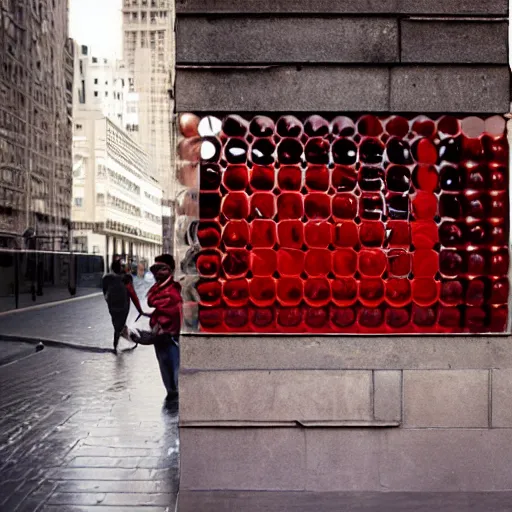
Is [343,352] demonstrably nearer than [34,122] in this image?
Yes

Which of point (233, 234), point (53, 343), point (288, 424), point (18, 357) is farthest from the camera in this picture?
point (53, 343)

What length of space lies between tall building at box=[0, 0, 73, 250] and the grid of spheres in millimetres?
42665

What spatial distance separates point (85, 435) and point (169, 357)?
2257mm

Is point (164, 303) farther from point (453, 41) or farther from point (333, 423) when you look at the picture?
point (453, 41)

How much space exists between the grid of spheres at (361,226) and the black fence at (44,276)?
74.1ft

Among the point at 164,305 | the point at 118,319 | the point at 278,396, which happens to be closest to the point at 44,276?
the point at 118,319

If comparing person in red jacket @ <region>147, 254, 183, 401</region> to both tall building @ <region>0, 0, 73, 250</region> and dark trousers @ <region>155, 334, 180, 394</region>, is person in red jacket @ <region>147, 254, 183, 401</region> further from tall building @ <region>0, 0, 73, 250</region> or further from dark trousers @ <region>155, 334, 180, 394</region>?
tall building @ <region>0, 0, 73, 250</region>

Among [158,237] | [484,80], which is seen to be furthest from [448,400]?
[158,237]

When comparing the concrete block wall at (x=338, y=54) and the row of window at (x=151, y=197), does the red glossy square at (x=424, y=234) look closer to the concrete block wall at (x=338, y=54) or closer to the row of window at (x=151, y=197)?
the concrete block wall at (x=338, y=54)

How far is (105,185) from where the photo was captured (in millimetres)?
57781

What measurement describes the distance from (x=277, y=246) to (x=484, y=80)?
2.17 meters

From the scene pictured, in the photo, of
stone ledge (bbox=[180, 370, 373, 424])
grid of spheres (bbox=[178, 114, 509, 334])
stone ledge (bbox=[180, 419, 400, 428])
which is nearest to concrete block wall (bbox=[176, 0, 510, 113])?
grid of spheres (bbox=[178, 114, 509, 334])

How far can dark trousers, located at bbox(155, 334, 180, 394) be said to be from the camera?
9.45 meters

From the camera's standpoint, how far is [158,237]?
A: 71.1 m
